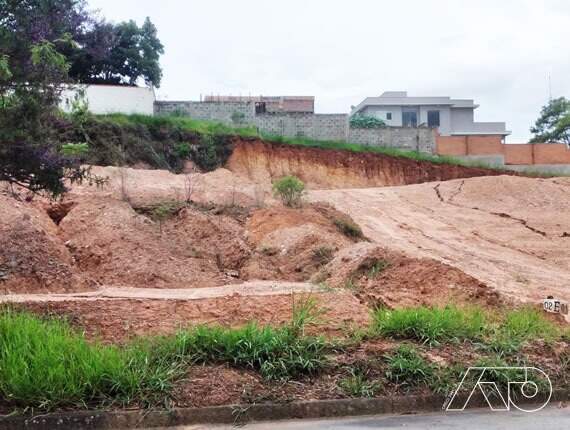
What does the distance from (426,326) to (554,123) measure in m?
42.2

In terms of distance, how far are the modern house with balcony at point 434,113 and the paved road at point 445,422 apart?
3923 cm

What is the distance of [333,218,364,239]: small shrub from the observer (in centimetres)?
1625

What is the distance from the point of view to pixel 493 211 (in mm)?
21391

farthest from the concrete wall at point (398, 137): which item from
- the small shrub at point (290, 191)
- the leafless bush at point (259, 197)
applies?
the small shrub at point (290, 191)

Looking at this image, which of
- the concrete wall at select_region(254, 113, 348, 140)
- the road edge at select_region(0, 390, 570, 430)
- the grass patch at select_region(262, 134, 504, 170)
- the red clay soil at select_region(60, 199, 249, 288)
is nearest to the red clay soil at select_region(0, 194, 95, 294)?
the red clay soil at select_region(60, 199, 249, 288)

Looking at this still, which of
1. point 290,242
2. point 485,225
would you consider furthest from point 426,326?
point 485,225

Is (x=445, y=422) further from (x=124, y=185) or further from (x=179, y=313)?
(x=124, y=185)

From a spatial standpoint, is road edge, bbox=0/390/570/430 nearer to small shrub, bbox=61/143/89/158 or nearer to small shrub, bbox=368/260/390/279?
small shrub, bbox=61/143/89/158

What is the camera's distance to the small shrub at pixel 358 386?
5.75m

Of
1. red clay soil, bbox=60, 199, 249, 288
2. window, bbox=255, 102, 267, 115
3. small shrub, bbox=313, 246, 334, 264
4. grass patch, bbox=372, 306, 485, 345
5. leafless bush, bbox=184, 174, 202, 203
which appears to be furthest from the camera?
window, bbox=255, 102, 267, 115

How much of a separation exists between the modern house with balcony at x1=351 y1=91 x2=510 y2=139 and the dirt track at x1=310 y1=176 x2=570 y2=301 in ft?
63.6

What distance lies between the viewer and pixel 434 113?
146 ft

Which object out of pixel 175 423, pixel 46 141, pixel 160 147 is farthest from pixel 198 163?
pixel 175 423

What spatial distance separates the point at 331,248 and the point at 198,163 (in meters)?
13.0
